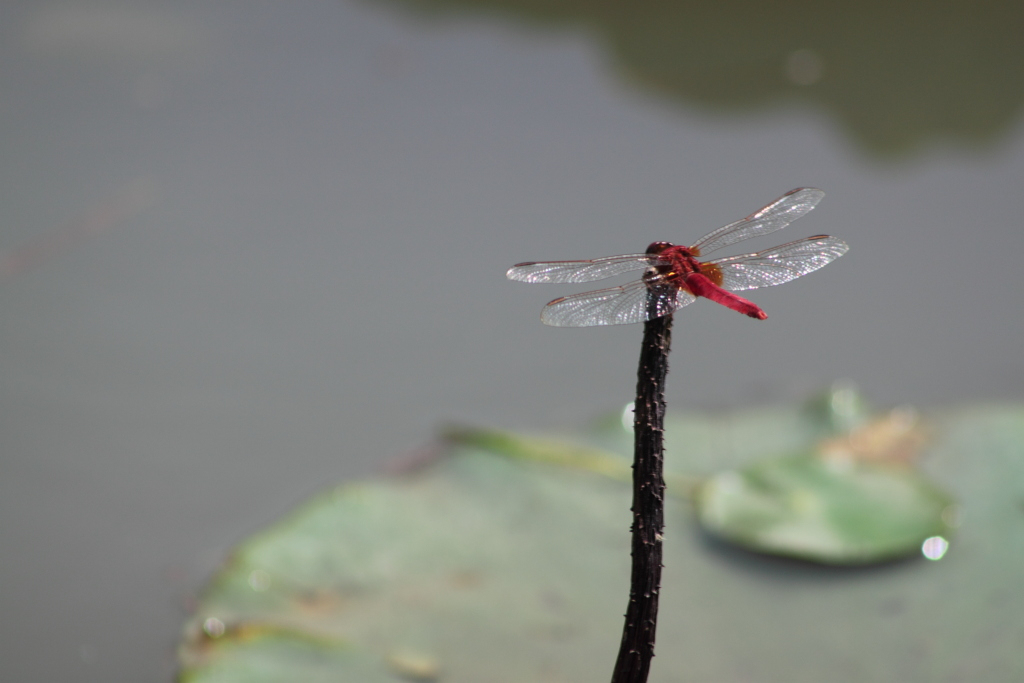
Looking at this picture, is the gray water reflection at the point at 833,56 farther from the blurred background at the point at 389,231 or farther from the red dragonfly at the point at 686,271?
the red dragonfly at the point at 686,271


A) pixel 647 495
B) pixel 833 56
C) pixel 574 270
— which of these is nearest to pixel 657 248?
pixel 574 270

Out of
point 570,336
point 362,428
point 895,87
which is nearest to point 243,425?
point 362,428

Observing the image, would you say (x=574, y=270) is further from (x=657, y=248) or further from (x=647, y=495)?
(x=647, y=495)

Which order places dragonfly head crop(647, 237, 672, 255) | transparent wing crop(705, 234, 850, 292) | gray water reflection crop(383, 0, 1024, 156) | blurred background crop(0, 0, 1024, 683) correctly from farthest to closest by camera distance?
gray water reflection crop(383, 0, 1024, 156)
blurred background crop(0, 0, 1024, 683)
transparent wing crop(705, 234, 850, 292)
dragonfly head crop(647, 237, 672, 255)

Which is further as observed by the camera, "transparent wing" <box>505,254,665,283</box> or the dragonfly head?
"transparent wing" <box>505,254,665,283</box>

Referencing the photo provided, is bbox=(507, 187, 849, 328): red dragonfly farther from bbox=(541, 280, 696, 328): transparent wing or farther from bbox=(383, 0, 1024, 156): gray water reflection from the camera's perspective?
bbox=(383, 0, 1024, 156): gray water reflection

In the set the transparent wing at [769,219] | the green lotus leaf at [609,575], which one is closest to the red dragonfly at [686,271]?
the transparent wing at [769,219]

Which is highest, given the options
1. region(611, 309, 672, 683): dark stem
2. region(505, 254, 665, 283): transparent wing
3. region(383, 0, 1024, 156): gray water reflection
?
region(383, 0, 1024, 156): gray water reflection

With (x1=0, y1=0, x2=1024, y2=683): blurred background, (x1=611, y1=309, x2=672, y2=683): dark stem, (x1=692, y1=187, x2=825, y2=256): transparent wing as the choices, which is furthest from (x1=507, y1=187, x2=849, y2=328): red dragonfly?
(x1=0, y1=0, x2=1024, y2=683): blurred background
